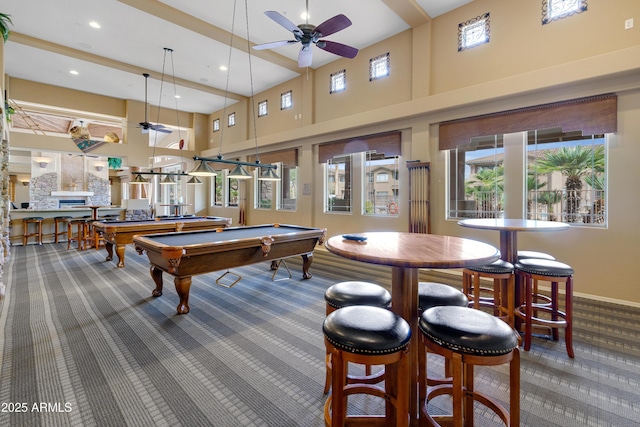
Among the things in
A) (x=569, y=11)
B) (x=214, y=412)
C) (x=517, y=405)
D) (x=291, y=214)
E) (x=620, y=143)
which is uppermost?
(x=569, y=11)

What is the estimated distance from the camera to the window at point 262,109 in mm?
9055

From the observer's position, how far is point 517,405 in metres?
1.34

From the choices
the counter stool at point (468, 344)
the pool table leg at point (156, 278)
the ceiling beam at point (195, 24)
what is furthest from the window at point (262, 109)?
the counter stool at point (468, 344)

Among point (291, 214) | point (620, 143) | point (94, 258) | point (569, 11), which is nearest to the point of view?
point (620, 143)

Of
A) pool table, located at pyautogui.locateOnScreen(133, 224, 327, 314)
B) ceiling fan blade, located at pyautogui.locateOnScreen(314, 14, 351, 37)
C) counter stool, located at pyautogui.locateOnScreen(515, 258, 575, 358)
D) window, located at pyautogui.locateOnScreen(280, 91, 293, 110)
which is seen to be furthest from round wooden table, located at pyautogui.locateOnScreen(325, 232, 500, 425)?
window, located at pyautogui.locateOnScreen(280, 91, 293, 110)

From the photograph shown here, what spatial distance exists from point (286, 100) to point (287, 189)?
266 centimetres

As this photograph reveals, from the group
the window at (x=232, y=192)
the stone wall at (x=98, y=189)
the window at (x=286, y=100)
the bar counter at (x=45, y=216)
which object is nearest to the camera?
the bar counter at (x=45, y=216)

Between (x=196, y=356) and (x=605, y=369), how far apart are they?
10.6ft

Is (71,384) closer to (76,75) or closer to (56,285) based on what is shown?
(56,285)

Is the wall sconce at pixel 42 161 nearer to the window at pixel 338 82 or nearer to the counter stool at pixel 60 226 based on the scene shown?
the counter stool at pixel 60 226

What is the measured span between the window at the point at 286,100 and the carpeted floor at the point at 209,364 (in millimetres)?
6171

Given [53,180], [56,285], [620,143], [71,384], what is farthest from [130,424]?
[53,180]

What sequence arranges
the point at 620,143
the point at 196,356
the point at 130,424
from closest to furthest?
the point at 130,424
the point at 196,356
the point at 620,143

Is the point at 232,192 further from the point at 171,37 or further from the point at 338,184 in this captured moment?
the point at 171,37
